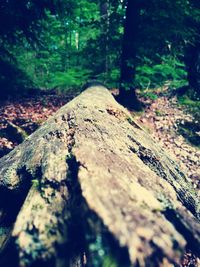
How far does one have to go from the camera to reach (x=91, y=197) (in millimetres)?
2904


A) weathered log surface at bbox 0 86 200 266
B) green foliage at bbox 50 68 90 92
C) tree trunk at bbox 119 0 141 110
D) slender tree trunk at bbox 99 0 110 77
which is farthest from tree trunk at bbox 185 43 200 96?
weathered log surface at bbox 0 86 200 266

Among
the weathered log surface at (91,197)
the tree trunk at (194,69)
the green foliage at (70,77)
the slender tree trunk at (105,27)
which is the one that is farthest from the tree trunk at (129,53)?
the weathered log surface at (91,197)

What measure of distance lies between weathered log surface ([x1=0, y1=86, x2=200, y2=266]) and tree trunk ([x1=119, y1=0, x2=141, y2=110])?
404cm

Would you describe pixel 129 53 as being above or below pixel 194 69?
above

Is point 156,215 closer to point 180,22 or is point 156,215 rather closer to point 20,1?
point 180,22

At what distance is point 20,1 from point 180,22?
432cm

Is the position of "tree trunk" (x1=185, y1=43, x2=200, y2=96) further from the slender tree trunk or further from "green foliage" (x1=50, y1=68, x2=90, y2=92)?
"green foliage" (x1=50, y1=68, x2=90, y2=92)

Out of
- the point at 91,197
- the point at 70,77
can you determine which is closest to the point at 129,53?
the point at 70,77

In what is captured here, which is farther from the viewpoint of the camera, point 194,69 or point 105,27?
point 194,69

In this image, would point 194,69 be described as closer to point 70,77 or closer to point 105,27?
point 105,27

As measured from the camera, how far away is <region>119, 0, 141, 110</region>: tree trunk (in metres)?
8.27

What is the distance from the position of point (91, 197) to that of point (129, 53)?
21.3ft

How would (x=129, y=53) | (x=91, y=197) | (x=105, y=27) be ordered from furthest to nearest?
1. (x=105, y=27)
2. (x=129, y=53)
3. (x=91, y=197)

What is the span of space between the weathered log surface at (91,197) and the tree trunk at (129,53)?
159 inches
